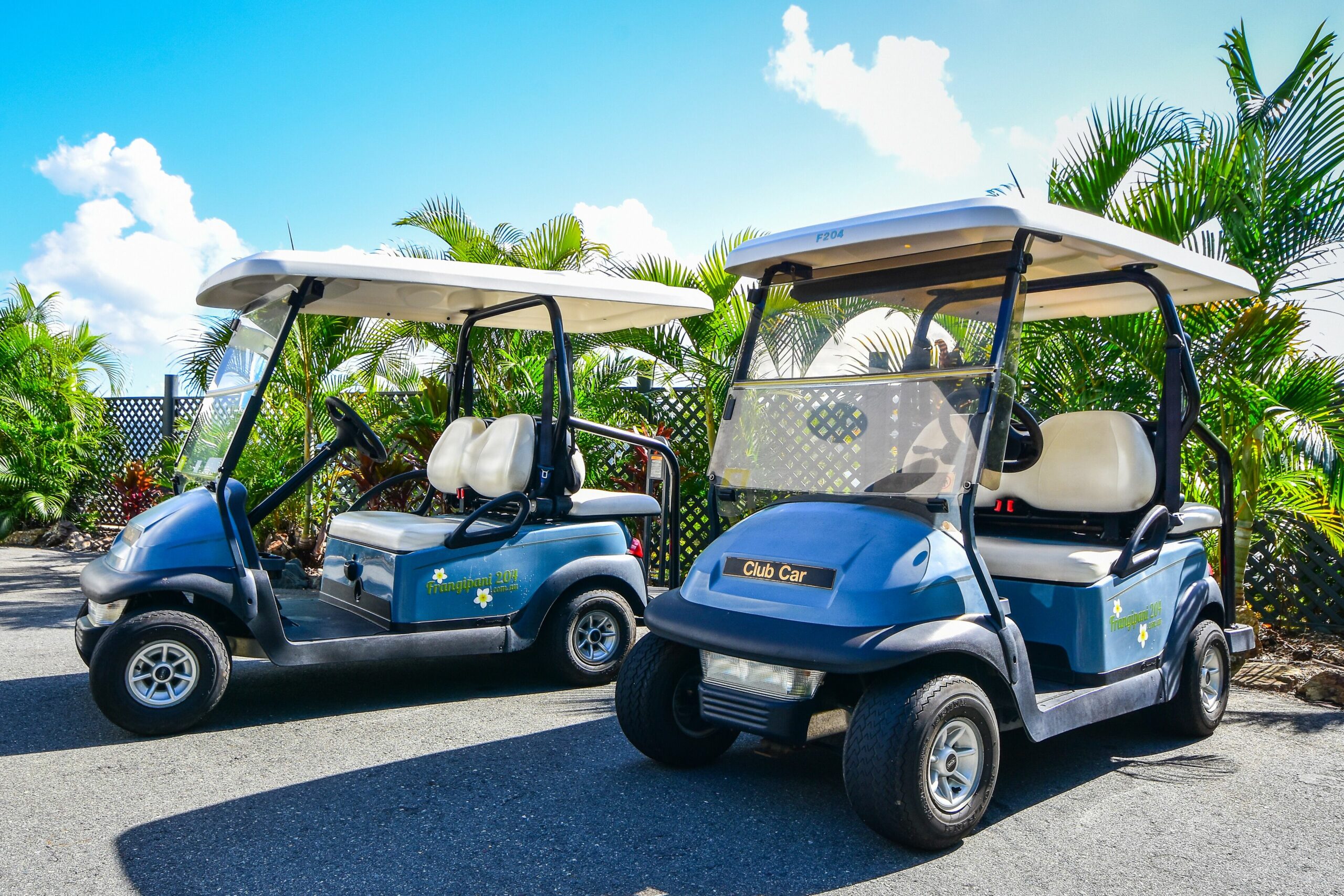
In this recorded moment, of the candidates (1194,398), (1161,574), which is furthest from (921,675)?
(1194,398)

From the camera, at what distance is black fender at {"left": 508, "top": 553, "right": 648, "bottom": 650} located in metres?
4.61

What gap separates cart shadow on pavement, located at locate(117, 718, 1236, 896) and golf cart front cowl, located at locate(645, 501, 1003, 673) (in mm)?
536

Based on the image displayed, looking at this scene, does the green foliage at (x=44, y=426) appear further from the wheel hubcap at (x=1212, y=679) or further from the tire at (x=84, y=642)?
the wheel hubcap at (x=1212, y=679)

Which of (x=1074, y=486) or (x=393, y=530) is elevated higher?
(x=1074, y=486)

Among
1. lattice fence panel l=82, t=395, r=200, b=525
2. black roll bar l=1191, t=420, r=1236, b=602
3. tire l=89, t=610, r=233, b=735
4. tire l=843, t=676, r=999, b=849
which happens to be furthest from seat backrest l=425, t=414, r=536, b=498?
lattice fence panel l=82, t=395, r=200, b=525

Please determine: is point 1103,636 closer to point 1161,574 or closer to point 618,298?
point 1161,574

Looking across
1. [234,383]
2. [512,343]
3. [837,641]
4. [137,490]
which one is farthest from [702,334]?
[137,490]

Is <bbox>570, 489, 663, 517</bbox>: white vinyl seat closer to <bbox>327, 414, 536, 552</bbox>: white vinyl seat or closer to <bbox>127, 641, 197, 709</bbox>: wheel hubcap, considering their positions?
<bbox>327, 414, 536, 552</bbox>: white vinyl seat

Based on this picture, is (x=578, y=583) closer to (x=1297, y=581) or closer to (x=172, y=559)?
(x=172, y=559)

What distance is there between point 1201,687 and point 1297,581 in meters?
2.68

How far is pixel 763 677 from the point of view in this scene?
3076 mm

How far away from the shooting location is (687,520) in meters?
7.75

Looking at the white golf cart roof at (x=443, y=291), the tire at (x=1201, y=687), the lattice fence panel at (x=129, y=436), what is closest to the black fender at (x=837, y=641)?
the tire at (x=1201, y=687)

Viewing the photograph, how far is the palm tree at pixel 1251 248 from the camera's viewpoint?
199 inches
